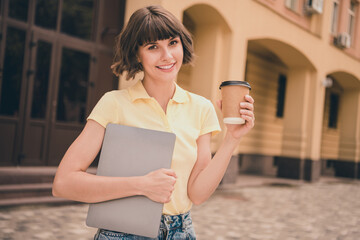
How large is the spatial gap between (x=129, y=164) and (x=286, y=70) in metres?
13.5

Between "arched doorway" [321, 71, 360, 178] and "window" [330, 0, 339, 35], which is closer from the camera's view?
"window" [330, 0, 339, 35]

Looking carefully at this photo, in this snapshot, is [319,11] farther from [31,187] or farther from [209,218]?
[31,187]


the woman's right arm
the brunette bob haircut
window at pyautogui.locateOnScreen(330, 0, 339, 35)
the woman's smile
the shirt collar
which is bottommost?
the woman's right arm

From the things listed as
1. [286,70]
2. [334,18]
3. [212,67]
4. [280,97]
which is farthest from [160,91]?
[334,18]

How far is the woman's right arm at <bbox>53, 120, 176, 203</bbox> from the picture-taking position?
3.86 ft

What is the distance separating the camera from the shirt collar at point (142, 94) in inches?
53.1

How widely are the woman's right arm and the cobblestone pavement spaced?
3092 mm

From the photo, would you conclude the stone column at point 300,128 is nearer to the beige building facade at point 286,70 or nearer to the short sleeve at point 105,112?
the beige building facade at point 286,70

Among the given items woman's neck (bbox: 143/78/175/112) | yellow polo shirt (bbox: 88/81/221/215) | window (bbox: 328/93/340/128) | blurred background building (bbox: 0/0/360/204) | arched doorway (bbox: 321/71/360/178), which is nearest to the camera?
yellow polo shirt (bbox: 88/81/221/215)

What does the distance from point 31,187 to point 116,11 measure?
13.2 feet

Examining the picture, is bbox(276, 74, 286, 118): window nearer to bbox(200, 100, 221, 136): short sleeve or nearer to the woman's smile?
bbox(200, 100, 221, 136): short sleeve

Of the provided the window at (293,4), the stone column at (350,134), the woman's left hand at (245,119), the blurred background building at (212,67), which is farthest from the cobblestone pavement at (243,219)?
the stone column at (350,134)

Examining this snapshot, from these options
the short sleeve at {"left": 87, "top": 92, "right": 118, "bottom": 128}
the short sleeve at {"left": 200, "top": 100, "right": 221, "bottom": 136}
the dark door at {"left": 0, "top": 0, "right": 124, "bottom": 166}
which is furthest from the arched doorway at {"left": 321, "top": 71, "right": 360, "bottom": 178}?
the short sleeve at {"left": 87, "top": 92, "right": 118, "bottom": 128}

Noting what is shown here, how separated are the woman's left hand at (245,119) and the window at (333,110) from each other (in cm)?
1625
